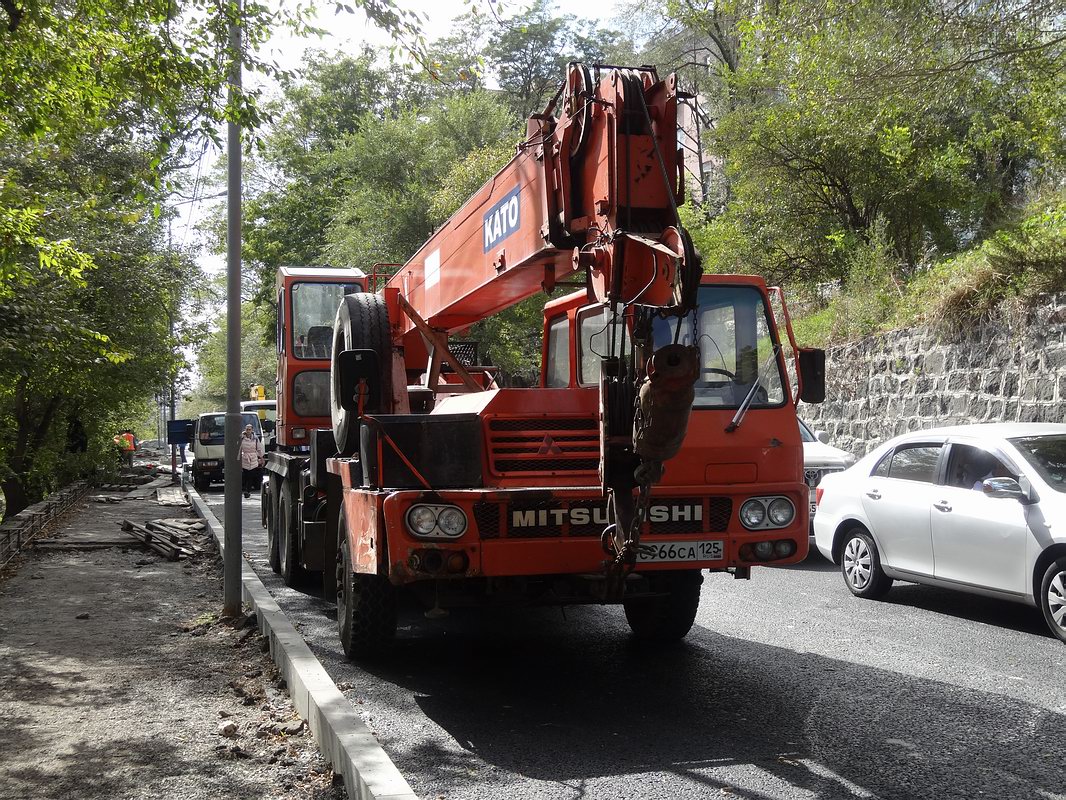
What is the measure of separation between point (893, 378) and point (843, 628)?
28.1 feet

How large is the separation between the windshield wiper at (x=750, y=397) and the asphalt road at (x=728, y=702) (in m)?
1.61

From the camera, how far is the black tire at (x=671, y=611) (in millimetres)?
7430

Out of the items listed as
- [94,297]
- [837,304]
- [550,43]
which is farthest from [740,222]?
[550,43]

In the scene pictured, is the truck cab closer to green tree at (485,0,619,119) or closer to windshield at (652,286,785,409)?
windshield at (652,286,785,409)

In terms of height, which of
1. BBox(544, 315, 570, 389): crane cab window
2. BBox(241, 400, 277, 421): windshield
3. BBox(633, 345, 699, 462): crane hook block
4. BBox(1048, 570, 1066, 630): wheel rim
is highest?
BBox(241, 400, 277, 421): windshield

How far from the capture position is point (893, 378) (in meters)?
16.0

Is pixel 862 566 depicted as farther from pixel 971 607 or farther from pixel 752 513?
pixel 752 513

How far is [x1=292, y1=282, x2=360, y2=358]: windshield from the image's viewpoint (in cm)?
1232

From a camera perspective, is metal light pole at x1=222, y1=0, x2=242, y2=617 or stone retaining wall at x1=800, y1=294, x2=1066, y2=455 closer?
metal light pole at x1=222, y1=0, x2=242, y2=617

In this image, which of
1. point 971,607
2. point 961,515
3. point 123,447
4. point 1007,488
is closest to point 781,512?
point 1007,488

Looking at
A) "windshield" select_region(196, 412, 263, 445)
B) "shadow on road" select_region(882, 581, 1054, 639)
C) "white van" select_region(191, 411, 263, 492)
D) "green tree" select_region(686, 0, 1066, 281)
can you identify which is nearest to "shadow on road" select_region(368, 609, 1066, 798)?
"shadow on road" select_region(882, 581, 1054, 639)

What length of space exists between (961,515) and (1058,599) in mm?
1041

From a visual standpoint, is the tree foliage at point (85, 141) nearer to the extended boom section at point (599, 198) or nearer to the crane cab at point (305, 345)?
the crane cab at point (305, 345)

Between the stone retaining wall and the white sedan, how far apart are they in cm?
399
